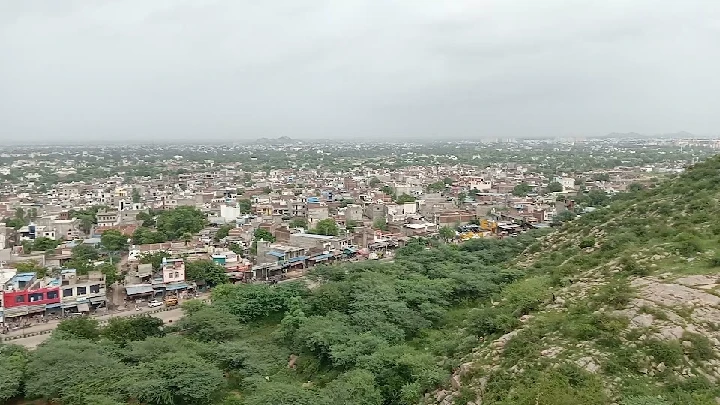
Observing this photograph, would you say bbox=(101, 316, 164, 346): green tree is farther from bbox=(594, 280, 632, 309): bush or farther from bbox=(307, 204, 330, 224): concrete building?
bbox=(307, 204, 330, 224): concrete building

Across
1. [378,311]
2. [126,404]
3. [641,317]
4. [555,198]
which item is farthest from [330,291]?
[555,198]

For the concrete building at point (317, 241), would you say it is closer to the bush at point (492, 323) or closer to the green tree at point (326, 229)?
the green tree at point (326, 229)

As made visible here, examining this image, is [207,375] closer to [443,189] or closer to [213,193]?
[213,193]

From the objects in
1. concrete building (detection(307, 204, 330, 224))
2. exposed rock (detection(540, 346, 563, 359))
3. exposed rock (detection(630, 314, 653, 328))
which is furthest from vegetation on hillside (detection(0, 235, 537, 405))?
concrete building (detection(307, 204, 330, 224))

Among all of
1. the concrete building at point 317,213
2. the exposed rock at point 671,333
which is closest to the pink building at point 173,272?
the concrete building at point 317,213

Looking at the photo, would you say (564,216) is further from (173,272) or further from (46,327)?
(46,327)

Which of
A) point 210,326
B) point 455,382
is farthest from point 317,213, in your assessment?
point 455,382
